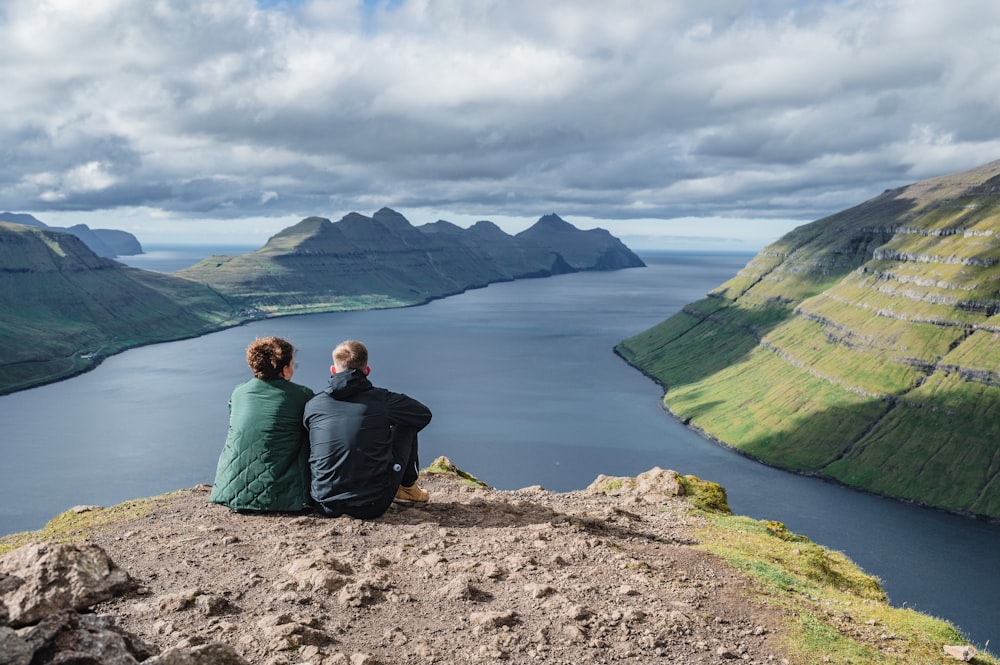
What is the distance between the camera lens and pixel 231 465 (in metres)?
21.0

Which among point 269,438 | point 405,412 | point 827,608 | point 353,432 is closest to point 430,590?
point 353,432

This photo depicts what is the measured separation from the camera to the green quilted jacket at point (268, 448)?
65.7 feet

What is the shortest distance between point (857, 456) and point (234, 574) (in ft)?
648

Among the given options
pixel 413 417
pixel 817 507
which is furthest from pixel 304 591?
pixel 817 507

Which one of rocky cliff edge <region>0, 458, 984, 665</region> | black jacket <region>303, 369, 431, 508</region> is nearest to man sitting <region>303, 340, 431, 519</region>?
black jacket <region>303, 369, 431, 508</region>

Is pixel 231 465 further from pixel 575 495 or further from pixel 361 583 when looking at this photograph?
pixel 575 495

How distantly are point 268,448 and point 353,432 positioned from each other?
2.54m

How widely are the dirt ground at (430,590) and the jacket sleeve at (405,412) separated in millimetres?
3014

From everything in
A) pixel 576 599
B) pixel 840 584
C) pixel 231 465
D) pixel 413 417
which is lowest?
pixel 840 584

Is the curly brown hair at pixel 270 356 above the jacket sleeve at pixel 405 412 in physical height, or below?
above

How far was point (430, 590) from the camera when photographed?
16.4 meters

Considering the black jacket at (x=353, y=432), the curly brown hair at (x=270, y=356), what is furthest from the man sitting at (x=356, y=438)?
the curly brown hair at (x=270, y=356)

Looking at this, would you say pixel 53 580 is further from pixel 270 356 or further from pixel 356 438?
pixel 270 356

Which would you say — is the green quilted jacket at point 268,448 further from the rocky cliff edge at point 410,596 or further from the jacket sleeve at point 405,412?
the jacket sleeve at point 405,412
